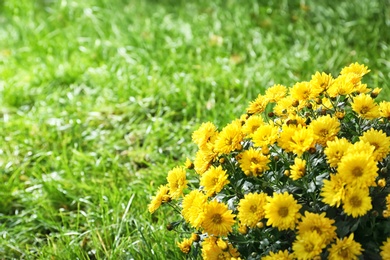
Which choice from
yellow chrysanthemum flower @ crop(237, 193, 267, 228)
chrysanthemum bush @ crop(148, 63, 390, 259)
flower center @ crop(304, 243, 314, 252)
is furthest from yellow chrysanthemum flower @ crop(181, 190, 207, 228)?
flower center @ crop(304, 243, 314, 252)

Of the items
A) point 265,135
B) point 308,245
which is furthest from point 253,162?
point 308,245

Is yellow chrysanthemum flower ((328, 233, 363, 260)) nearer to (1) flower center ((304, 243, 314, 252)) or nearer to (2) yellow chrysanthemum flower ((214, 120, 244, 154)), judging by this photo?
(1) flower center ((304, 243, 314, 252))

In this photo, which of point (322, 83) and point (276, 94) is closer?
point (322, 83)

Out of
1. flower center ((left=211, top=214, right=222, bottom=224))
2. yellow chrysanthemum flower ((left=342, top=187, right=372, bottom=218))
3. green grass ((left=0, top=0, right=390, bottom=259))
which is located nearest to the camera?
yellow chrysanthemum flower ((left=342, top=187, right=372, bottom=218))

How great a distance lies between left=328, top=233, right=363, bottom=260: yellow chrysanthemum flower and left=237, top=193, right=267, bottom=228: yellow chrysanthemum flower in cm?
24

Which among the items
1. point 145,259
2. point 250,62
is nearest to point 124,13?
point 250,62

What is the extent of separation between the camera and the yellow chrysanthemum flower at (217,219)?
1903 millimetres

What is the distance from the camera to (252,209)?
1.87 meters

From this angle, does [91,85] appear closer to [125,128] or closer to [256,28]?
[125,128]

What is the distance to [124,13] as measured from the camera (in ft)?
16.5

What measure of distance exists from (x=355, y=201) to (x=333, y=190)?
0.07 metres

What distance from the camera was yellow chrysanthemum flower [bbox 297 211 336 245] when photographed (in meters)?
1.74

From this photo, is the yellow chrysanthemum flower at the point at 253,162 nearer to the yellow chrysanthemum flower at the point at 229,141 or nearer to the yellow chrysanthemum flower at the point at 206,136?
the yellow chrysanthemum flower at the point at 229,141

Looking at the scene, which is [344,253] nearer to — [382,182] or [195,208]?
[382,182]
